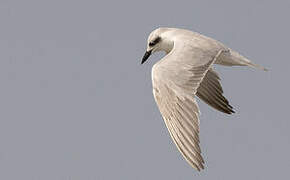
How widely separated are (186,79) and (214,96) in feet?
8.68

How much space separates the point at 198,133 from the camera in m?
11.9

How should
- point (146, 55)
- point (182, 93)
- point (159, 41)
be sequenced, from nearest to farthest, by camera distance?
1. point (182, 93)
2. point (159, 41)
3. point (146, 55)

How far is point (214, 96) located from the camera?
15.5m

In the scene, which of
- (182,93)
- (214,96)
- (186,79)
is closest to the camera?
(182,93)

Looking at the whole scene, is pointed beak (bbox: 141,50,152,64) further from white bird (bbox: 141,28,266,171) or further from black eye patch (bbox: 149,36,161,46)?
black eye patch (bbox: 149,36,161,46)

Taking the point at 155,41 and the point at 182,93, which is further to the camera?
the point at 155,41

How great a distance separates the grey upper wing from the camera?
50.5 ft

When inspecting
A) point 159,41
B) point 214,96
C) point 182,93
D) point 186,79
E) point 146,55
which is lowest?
point 214,96

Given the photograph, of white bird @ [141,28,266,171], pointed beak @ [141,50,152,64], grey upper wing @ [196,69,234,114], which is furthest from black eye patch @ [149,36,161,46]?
grey upper wing @ [196,69,234,114]

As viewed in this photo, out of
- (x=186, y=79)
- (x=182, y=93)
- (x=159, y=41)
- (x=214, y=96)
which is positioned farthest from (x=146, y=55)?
(x=182, y=93)

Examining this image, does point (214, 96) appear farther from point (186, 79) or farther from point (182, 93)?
point (182, 93)

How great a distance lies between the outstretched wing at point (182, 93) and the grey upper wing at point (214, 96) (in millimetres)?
1413

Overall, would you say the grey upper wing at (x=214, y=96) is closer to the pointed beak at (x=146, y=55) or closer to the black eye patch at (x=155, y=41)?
the black eye patch at (x=155, y=41)

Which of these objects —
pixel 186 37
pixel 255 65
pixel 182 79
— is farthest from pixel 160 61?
pixel 255 65
